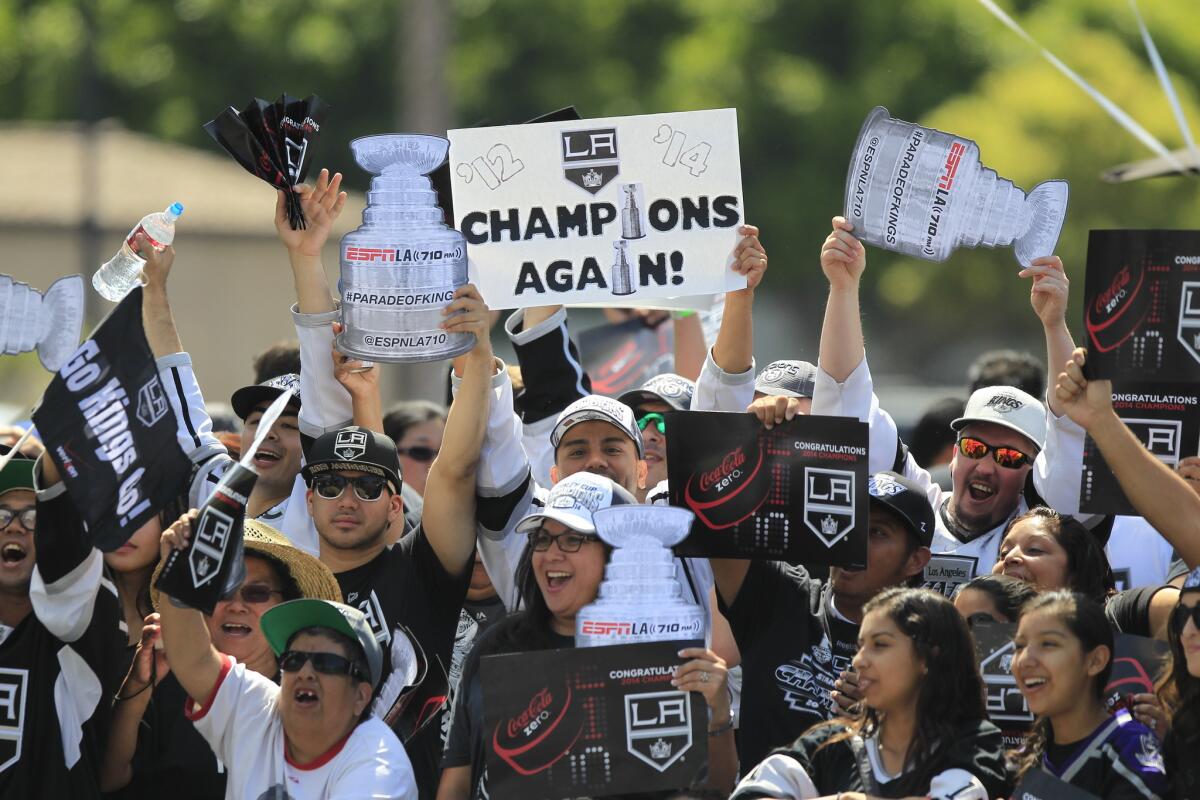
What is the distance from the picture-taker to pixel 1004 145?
22453 mm

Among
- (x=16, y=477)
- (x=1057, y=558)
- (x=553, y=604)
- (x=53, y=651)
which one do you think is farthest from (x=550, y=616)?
(x=16, y=477)

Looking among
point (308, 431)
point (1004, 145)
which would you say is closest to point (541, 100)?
point (1004, 145)

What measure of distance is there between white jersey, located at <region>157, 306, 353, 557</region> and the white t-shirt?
75cm

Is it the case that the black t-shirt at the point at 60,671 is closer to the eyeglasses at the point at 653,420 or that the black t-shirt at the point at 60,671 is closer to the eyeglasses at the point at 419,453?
the eyeglasses at the point at 653,420

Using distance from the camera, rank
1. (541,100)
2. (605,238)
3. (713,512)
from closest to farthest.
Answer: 1. (713,512)
2. (605,238)
3. (541,100)

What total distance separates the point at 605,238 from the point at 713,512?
3.30ft

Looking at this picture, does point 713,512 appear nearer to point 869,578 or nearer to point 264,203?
point 869,578

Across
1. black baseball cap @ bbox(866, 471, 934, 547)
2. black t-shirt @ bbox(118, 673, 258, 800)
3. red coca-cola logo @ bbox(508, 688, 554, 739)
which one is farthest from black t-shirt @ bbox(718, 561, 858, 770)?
black t-shirt @ bbox(118, 673, 258, 800)

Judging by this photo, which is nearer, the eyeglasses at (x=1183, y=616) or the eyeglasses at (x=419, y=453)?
the eyeglasses at (x=1183, y=616)

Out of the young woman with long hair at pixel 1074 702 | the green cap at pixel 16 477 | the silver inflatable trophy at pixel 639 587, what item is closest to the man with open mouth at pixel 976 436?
the young woman with long hair at pixel 1074 702

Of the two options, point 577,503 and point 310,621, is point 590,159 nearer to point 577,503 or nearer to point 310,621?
point 577,503

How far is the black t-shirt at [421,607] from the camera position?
5539mm

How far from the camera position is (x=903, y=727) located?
4699 mm

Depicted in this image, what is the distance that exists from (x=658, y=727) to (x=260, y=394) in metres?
2.63
